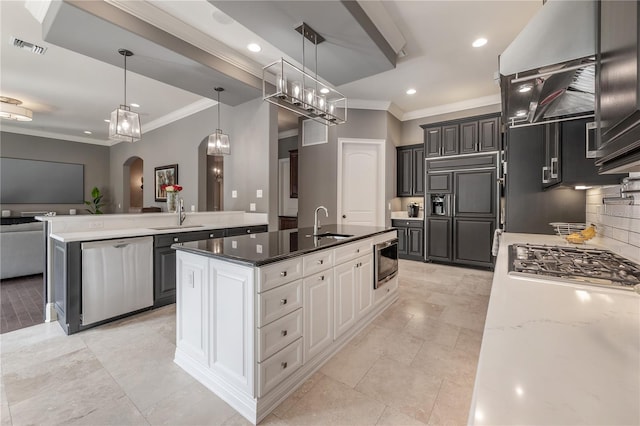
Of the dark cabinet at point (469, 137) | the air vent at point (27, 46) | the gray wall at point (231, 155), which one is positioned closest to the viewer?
the air vent at point (27, 46)

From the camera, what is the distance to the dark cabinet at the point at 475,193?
15.2 ft

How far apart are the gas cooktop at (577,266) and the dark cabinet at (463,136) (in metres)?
3.32

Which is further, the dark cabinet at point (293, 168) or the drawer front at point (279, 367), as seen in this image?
the dark cabinet at point (293, 168)

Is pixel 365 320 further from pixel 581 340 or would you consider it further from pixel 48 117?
pixel 48 117

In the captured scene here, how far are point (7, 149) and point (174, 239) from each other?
7135 millimetres

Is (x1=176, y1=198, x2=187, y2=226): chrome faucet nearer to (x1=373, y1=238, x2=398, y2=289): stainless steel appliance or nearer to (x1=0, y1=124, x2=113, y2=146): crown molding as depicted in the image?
(x1=373, y1=238, x2=398, y2=289): stainless steel appliance

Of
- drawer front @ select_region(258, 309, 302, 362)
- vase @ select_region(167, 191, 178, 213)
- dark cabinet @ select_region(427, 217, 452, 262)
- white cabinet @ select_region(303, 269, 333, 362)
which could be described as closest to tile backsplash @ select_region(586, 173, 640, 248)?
white cabinet @ select_region(303, 269, 333, 362)

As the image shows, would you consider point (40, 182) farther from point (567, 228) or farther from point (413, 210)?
point (567, 228)

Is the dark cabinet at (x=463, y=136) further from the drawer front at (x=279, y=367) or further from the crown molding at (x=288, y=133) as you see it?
the drawer front at (x=279, y=367)

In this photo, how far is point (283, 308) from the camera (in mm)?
1743

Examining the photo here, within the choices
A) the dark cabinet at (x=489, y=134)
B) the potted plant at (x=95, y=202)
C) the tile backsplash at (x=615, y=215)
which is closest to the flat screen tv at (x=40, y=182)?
the potted plant at (x=95, y=202)

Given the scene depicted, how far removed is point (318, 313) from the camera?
6.72ft

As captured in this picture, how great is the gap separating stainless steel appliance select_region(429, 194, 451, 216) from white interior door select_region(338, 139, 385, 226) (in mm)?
952

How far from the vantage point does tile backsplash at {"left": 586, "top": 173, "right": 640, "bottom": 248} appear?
1.56 m
